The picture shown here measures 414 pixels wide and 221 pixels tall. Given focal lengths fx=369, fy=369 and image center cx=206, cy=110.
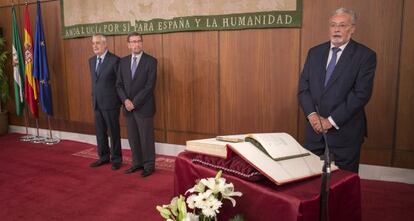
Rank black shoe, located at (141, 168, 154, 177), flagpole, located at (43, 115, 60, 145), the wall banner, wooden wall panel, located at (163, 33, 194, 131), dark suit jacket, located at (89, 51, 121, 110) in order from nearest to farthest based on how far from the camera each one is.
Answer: the wall banner < black shoe, located at (141, 168, 154, 177) < dark suit jacket, located at (89, 51, 121, 110) < wooden wall panel, located at (163, 33, 194, 131) < flagpole, located at (43, 115, 60, 145)

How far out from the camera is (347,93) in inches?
97.1

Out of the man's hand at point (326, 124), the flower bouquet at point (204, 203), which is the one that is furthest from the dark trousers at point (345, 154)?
the flower bouquet at point (204, 203)

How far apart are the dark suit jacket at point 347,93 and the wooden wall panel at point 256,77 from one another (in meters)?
1.34

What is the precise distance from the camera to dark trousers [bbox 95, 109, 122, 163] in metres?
4.45

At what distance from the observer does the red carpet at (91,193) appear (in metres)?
3.10

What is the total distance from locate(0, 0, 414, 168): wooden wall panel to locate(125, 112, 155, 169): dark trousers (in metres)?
0.71

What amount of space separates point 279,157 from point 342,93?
4.30 ft

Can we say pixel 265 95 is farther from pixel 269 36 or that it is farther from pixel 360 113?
pixel 360 113

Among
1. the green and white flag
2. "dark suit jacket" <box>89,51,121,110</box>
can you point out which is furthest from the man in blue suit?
the green and white flag

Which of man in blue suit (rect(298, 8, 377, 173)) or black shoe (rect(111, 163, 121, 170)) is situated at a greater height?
man in blue suit (rect(298, 8, 377, 173))

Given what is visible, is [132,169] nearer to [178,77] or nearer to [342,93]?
[178,77]

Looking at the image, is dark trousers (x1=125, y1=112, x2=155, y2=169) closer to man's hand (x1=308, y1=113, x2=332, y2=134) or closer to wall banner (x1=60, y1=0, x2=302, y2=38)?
wall banner (x1=60, y1=0, x2=302, y2=38)

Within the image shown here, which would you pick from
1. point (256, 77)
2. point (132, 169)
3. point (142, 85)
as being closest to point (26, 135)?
point (132, 169)

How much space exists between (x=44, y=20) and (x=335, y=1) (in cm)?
452
